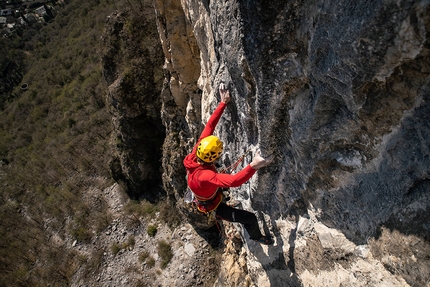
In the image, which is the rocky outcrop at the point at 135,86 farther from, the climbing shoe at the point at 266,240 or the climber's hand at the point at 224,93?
the climbing shoe at the point at 266,240

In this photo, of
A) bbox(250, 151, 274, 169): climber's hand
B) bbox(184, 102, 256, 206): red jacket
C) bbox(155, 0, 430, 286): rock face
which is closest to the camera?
bbox(155, 0, 430, 286): rock face

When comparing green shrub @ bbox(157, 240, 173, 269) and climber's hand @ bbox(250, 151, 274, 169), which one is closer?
climber's hand @ bbox(250, 151, 274, 169)

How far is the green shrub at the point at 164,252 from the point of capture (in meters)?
9.94

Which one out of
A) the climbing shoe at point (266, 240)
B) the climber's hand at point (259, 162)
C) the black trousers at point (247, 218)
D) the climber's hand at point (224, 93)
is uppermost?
the climber's hand at point (224, 93)

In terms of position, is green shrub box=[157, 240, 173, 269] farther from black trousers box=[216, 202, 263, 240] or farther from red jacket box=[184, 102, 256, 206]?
red jacket box=[184, 102, 256, 206]

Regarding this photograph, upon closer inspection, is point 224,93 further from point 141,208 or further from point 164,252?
point 141,208

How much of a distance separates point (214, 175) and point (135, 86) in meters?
8.37

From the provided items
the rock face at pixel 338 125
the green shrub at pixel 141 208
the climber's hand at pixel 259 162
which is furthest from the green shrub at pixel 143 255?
the climber's hand at pixel 259 162

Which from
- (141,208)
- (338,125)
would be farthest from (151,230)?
(338,125)

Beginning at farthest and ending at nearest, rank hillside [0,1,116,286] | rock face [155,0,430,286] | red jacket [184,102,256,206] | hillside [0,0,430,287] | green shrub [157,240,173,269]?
1. hillside [0,1,116,286]
2. green shrub [157,240,173,269]
3. red jacket [184,102,256,206]
4. hillside [0,0,430,287]
5. rock face [155,0,430,286]

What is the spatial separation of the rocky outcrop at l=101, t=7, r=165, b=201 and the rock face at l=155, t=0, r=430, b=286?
7.46 meters

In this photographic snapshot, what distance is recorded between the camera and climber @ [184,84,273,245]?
10.0 feet

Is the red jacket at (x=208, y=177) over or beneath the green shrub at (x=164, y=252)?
over

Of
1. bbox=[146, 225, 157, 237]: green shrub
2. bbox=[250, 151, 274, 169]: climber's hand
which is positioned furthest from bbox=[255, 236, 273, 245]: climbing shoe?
bbox=[146, 225, 157, 237]: green shrub
